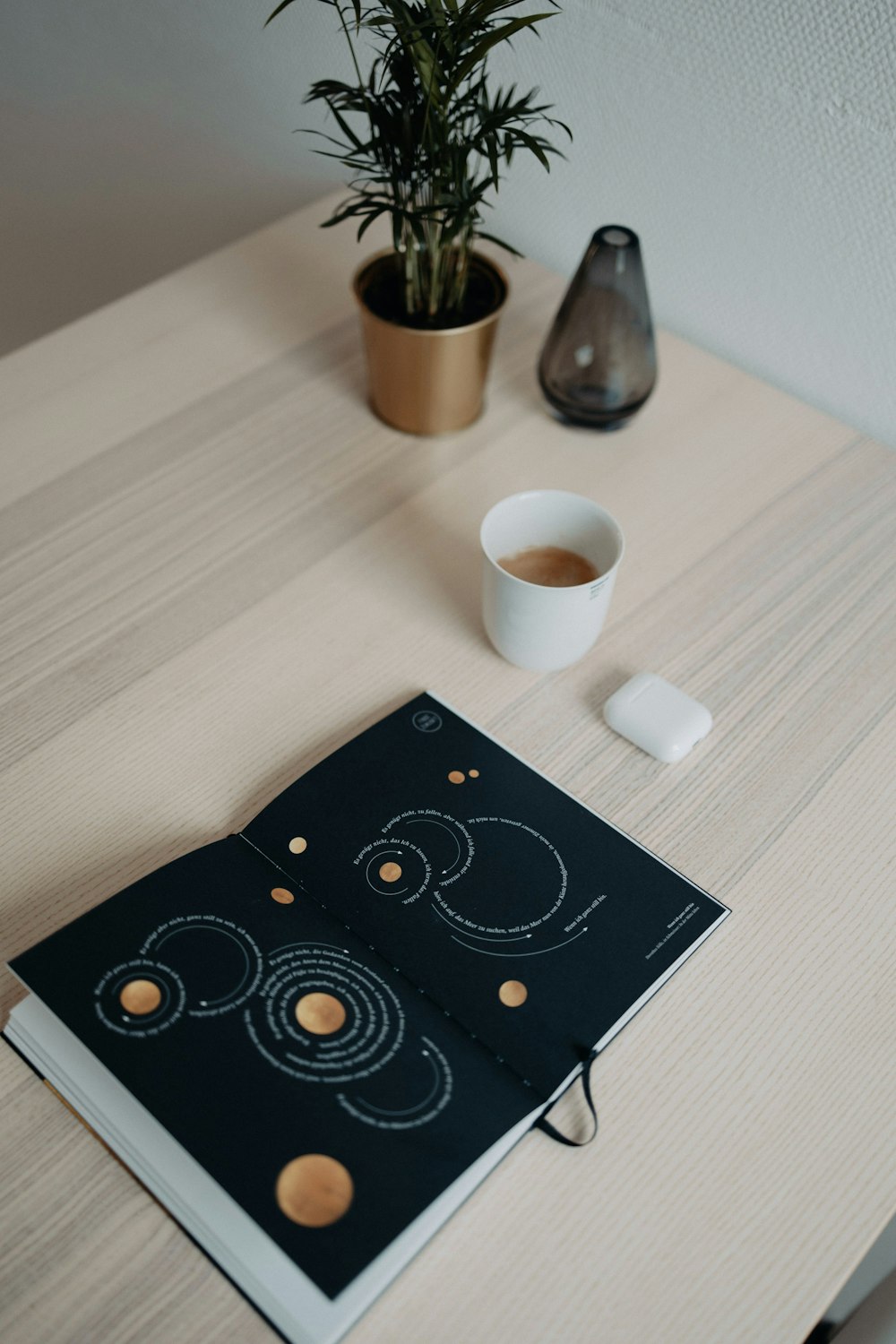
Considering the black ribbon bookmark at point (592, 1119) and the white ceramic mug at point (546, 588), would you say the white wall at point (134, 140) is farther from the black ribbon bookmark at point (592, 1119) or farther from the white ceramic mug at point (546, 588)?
the black ribbon bookmark at point (592, 1119)

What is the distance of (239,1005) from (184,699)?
25 centimetres

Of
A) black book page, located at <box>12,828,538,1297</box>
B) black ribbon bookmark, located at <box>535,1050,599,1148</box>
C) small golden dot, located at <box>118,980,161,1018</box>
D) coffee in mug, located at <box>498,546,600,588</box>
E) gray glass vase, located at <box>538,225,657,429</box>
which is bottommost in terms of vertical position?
small golden dot, located at <box>118,980,161,1018</box>

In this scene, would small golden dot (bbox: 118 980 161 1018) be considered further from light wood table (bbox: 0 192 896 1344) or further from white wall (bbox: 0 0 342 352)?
white wall (bbox: 0 0 342 352)

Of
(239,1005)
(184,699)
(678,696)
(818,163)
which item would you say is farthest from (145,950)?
(818,163)

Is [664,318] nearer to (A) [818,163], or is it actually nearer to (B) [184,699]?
(A) [818,163]

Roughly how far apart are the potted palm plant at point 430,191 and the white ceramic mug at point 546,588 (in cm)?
21

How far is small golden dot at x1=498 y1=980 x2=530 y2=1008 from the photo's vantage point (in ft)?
1.88

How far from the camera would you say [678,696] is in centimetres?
72

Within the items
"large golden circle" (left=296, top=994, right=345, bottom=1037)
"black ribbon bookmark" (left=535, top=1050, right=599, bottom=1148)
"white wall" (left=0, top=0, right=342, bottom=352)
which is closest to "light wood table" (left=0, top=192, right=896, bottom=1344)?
"black ribbon bookmark" (left=535, top=1050, right=599, bottom=1148)

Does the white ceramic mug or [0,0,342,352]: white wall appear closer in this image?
the white ceramic mug

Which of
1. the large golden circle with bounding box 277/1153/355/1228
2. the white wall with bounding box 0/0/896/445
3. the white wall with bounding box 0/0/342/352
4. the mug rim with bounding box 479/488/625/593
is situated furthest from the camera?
the white wall with bounding box 0/0/342/352

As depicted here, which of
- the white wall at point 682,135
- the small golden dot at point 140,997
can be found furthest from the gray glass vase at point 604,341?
the small golden dot at point 140,997

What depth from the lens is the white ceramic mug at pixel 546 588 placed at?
2.27 feet

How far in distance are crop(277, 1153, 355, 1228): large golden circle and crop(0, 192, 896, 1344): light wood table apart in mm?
54
